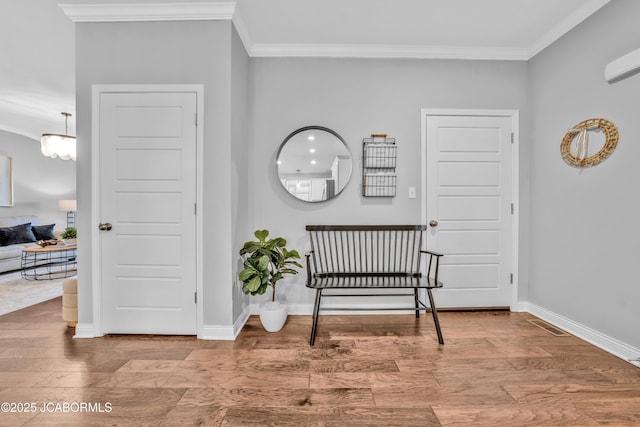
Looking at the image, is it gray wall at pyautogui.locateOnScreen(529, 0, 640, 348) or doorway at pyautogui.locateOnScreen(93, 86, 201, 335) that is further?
doorway at pyautogui.locateOnScreen(93, 86, 201, 335)

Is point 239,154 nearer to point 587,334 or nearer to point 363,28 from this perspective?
point 363,28

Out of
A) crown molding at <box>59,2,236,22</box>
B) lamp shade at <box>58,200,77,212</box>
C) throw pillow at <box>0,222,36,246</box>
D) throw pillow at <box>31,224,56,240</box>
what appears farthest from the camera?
lamp shade at <box>58,200,77,212</box>

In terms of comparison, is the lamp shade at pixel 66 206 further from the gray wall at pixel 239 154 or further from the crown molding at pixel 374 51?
the crown molding at pixel 374 51

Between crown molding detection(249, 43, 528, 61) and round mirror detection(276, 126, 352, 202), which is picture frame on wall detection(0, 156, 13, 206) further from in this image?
round mirror detection(276, 126, 352, 202)

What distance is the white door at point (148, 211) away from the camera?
2.39 m

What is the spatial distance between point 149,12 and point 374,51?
76.9 inches

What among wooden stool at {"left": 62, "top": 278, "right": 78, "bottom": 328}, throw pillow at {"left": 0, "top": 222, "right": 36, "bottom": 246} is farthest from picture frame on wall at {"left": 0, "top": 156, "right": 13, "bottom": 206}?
wooden stool at {"left": 62, "top": 278, "right": 78, "bottom": 328}

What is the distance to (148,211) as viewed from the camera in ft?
7.91

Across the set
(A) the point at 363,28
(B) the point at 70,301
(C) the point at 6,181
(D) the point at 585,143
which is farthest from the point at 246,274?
(C) the point at 6,181

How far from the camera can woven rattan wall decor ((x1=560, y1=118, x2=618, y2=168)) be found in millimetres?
2180

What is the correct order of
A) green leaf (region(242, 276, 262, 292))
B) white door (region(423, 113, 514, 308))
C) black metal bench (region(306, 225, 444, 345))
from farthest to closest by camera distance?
white door (region(423, 113, 514, 308)) < black metal bench (region(306, 225, 444, 345)) < green leaf (region(242, 276, 262, 292))

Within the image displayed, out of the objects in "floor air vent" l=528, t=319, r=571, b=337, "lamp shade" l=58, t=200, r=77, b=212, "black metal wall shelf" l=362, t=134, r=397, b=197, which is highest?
"black metal wall shelf" l=362, t=134, r=397, b=197

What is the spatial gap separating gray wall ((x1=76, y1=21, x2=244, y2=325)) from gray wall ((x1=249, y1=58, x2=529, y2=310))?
1.79 feet

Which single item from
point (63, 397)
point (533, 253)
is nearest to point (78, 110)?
point (63, 397)
